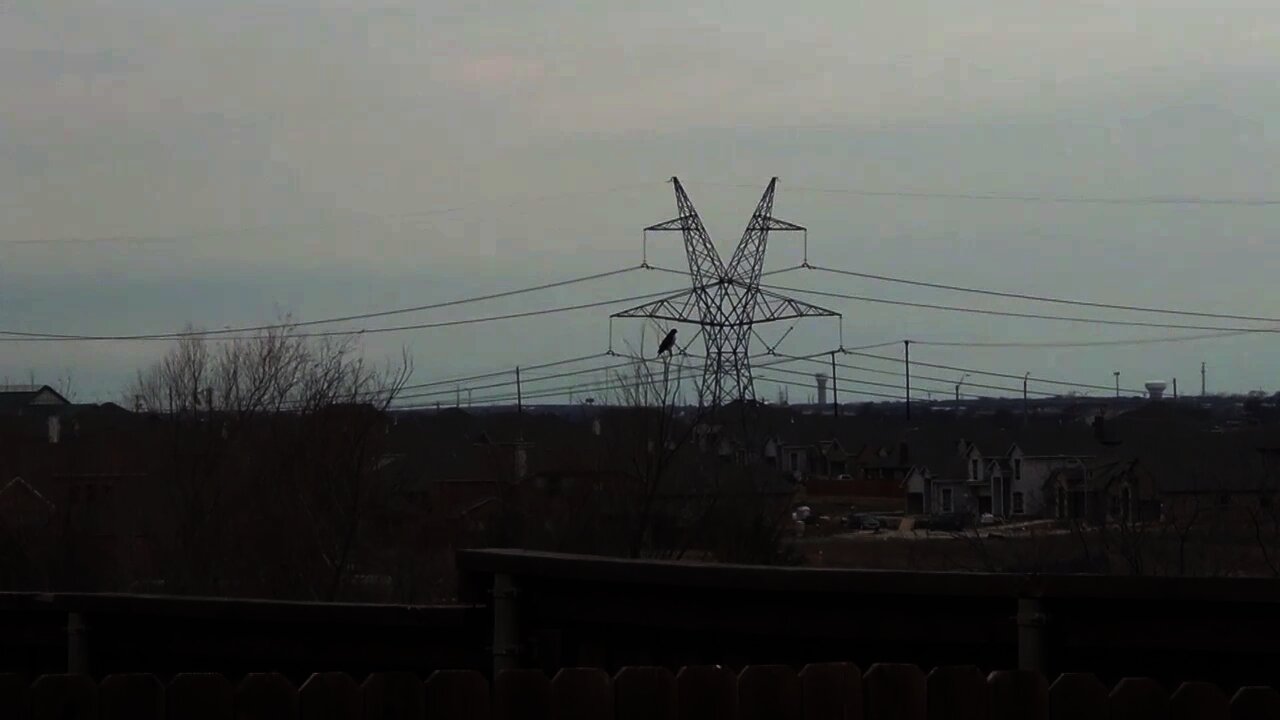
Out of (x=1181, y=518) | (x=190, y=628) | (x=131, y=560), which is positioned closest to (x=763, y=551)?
(x=1181, y=518)

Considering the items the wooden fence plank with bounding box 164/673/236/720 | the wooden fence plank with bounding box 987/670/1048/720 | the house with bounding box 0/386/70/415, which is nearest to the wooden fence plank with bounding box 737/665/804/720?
the wooden fence plank with bounding box 987/670/1048/720

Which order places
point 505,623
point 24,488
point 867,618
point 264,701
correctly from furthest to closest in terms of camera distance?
point 24,488 → point 505,623 → point 867,618 → point 264,701

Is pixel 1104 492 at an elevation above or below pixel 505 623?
below

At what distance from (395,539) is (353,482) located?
1810mm

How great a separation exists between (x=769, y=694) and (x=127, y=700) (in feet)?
6.04

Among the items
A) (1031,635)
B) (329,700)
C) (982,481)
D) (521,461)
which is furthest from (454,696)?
(982,481)

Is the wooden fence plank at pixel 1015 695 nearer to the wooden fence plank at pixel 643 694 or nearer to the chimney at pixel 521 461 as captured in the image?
the wooden fence plank at pixel 643 694

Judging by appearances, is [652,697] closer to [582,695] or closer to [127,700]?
[582,695]

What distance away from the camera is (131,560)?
3397 cm

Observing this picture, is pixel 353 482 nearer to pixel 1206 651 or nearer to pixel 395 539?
pixel 395 539

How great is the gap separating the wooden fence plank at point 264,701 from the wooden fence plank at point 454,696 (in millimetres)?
393

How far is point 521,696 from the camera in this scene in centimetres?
453

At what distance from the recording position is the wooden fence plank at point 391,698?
454 centimetres

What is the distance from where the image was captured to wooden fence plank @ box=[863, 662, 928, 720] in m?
4.41
